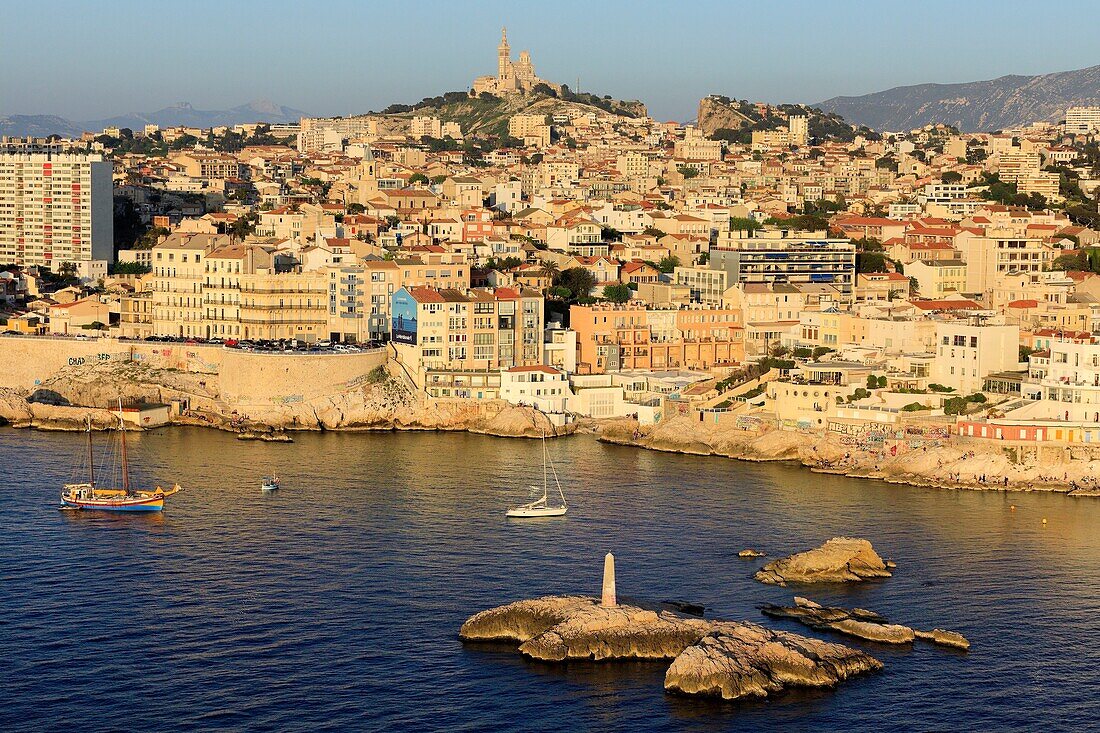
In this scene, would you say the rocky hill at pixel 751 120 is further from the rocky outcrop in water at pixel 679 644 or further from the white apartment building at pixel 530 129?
the rocky outcrop in water at pixel 679 644

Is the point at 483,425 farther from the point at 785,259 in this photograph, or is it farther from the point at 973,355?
the point at 785,259

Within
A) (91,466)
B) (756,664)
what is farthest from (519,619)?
(91,466)

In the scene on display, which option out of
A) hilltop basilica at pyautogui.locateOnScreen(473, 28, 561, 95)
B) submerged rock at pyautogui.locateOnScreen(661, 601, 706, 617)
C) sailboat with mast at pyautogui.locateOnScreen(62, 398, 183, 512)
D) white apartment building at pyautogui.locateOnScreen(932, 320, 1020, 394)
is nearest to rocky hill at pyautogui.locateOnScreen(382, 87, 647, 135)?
hilltop basilica at pyautogui.locateOnScreen(473, 28, 561, 95)

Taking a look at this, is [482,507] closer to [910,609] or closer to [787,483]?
[787,483]

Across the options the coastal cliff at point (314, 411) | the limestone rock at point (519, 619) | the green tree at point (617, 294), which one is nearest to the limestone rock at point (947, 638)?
the limestone rock at point (519, 619)

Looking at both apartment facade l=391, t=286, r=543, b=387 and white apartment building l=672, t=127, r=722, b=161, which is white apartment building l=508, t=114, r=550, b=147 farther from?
apartment facade l=391, t=286, r=543, b=387

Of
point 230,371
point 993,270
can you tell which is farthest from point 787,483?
point 993,270
